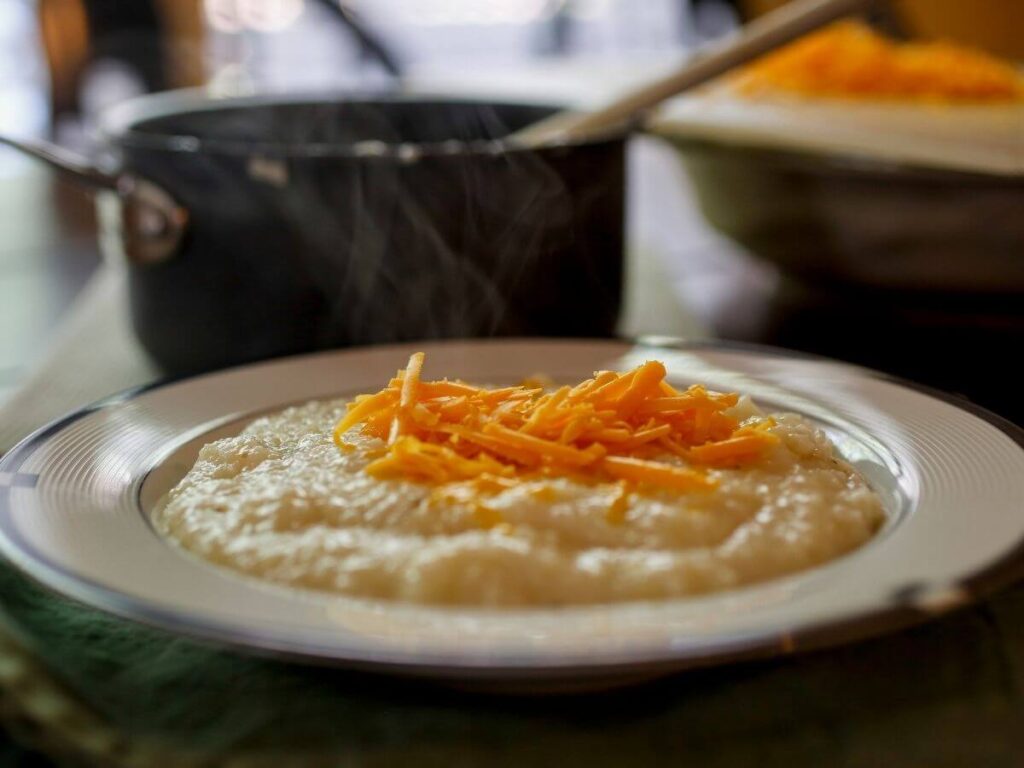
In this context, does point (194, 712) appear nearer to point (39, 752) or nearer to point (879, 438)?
point (39, 752)

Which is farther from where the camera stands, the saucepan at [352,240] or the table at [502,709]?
the saucepan at [352,240]

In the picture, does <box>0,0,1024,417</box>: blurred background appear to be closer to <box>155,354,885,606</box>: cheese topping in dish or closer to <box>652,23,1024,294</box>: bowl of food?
<box>652,23,1024,294</box>: bowl of food

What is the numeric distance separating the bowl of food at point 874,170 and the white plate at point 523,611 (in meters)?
0.43

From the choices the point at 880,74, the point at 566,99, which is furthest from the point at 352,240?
the point at 880,74

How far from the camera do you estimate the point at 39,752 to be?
2.31 ft

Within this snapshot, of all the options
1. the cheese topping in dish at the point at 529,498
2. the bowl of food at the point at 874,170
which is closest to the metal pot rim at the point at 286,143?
the bowl of food at the point at 874,170

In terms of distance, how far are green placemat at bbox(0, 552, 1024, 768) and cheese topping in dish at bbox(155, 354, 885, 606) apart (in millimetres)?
62

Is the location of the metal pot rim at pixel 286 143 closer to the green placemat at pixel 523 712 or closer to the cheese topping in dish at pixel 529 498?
the cheese topping in dish at pixel 529 498

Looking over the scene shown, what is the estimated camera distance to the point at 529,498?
805 millimetres

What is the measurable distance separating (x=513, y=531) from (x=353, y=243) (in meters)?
0.62

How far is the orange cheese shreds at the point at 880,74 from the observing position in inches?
72.1

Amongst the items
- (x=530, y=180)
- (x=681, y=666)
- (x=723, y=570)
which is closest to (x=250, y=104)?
(x=530, y=180)

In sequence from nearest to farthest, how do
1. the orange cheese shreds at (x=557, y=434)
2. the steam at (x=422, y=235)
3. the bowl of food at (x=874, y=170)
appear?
1. the orange cheese shreds at (x=557, y=434)
2. the steam at (x=422, y=235)
3. the bowl of food at (x=874, y=170)

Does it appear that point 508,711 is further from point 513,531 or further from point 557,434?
point 557,434
